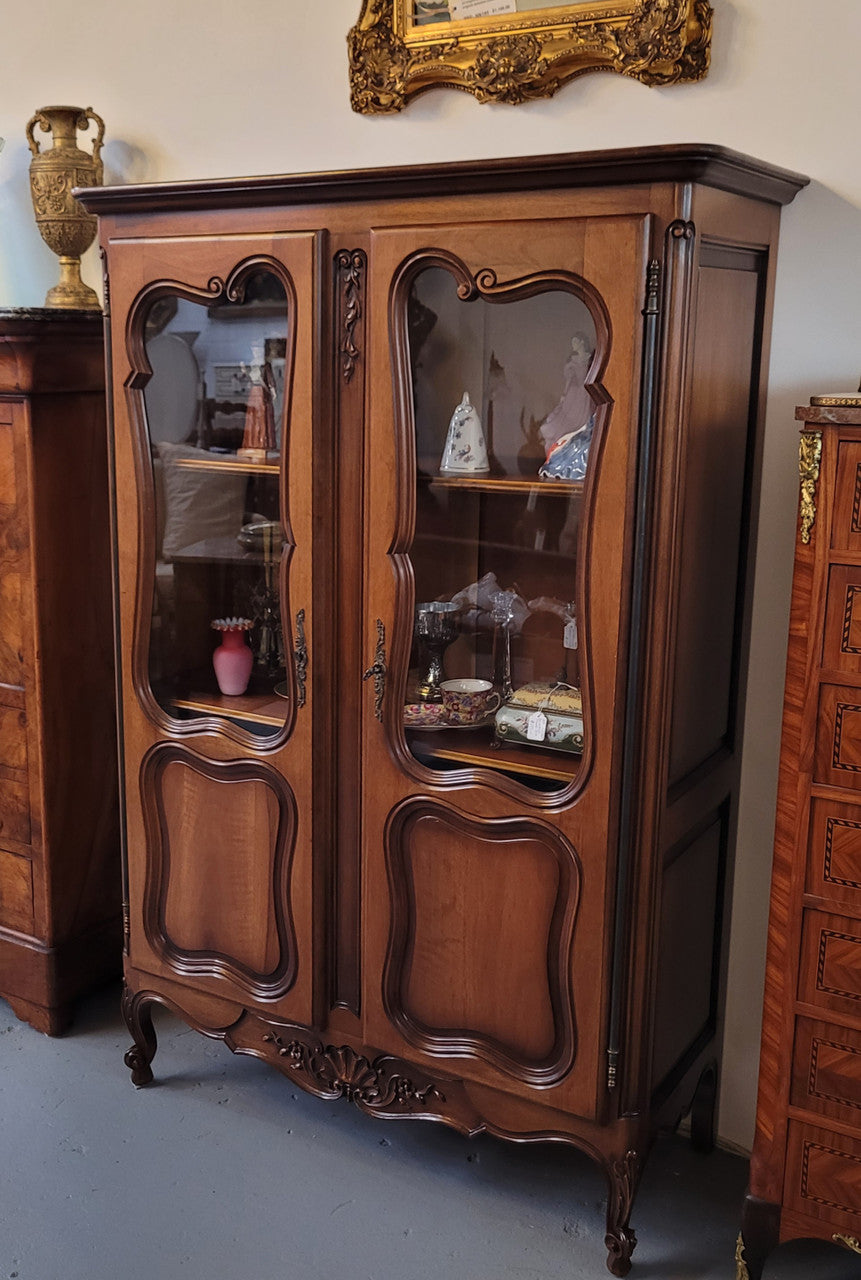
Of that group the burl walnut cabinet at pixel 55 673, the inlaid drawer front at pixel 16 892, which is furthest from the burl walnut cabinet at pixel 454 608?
the inlaid drawer front at pixel 16 892

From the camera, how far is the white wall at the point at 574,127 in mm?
1848

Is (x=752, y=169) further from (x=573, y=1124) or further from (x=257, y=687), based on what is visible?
(x=573, y=1124)

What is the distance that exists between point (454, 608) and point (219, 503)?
482 mm

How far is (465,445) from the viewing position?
1.83 m

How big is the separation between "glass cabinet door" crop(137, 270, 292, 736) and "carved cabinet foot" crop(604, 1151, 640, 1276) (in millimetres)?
874

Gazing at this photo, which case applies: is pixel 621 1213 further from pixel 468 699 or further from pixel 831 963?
pixel 468 699

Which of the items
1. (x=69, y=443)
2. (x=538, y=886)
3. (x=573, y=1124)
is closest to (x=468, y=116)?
(x=69, y=443)

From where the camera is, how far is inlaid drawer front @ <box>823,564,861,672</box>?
1.56 meters

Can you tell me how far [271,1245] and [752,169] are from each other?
176cm

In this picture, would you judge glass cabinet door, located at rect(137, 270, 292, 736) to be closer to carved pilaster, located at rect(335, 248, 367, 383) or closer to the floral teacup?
carved pilaster, located at rect(335, 248, 367, 383)

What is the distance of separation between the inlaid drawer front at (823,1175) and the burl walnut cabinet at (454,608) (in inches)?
9.0

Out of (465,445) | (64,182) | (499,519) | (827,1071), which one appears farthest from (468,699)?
(64,182)

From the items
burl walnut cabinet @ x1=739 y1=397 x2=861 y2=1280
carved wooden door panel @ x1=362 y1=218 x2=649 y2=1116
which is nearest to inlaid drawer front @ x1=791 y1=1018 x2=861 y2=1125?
burl walnut cabinet @ x1=739 y1=397 x2=861 y2=1280

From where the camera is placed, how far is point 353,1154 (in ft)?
7.06
